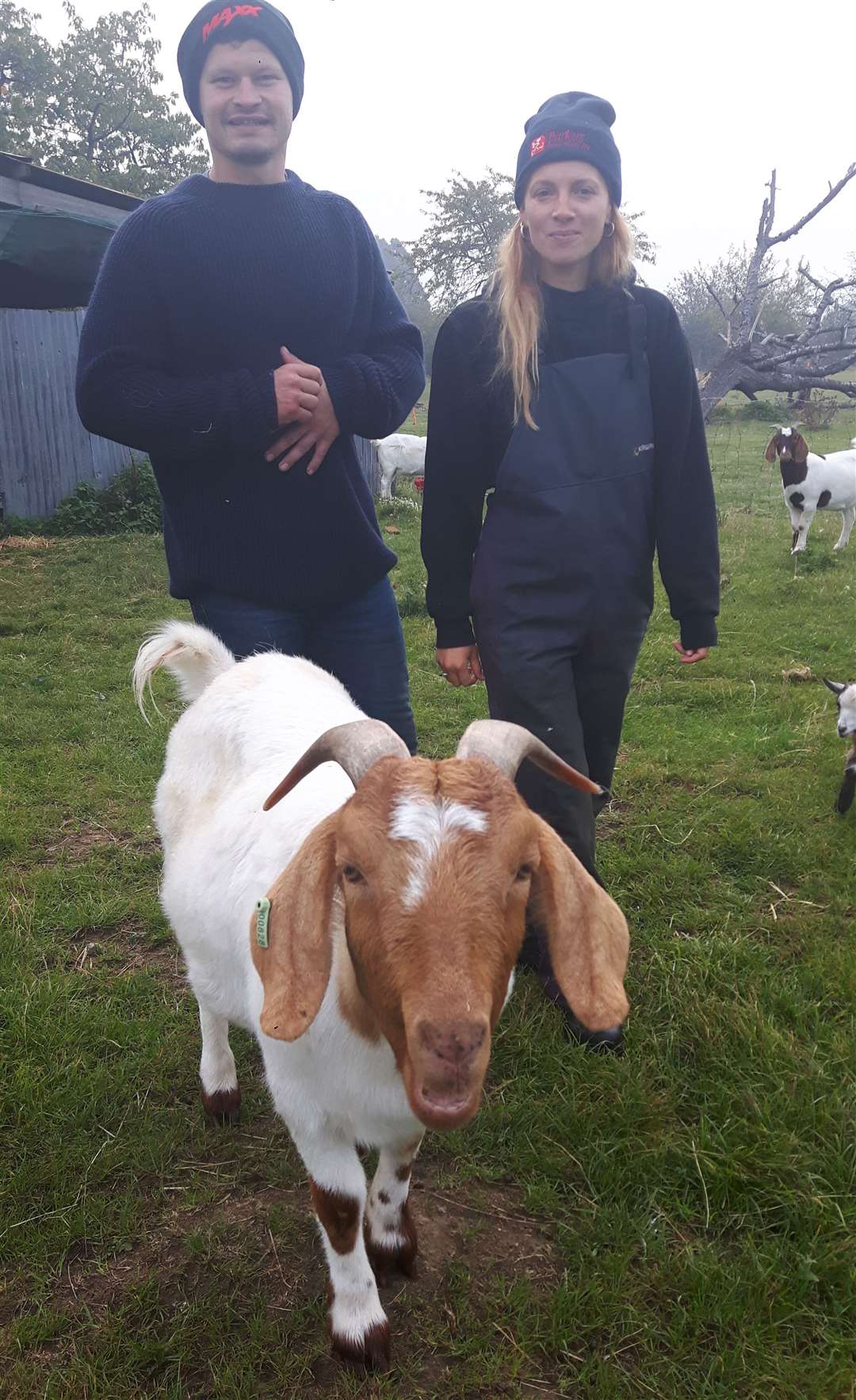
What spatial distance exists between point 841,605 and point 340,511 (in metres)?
6.44

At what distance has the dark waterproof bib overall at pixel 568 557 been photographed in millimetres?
2723

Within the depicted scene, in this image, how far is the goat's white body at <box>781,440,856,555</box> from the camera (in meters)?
9.62

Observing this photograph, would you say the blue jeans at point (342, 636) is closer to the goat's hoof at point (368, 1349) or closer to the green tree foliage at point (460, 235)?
the goat's hoof at point (368, 1349)

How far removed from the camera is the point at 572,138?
254 centimetres

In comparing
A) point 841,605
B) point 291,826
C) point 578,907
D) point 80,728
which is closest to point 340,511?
point 291,826

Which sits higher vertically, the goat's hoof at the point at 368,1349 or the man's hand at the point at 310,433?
the man's hand at the point at 310,433

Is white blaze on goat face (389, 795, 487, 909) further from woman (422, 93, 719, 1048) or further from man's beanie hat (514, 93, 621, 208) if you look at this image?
man's beanie hat (514, 93, 621, 208)

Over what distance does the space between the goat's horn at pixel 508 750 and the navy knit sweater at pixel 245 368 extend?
1.08 metres

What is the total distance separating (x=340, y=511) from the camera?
2678mm

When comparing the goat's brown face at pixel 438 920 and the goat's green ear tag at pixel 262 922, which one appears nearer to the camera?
the goat's brown face at pixel 438 920

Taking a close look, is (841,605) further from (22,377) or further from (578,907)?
(22,377)

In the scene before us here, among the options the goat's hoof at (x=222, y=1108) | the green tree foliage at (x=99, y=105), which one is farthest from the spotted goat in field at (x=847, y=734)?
the green tree foliage at (x=99, y=105)

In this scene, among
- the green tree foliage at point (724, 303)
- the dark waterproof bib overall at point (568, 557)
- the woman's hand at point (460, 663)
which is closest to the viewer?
the dark waterproof bib overall at point (568, 557)

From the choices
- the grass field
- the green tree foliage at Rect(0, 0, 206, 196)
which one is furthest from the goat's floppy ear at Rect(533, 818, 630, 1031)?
the green tree foliage at Rect(0, 0, 206, 196)
